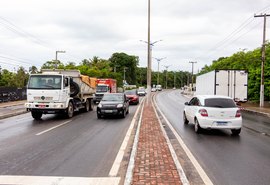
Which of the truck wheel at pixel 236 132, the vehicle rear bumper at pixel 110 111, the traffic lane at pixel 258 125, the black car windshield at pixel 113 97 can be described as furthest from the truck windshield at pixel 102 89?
the truck wheel at pixel 236 132

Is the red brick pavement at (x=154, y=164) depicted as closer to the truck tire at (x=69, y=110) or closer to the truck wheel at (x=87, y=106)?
the truck tire at (x=69, y=110)

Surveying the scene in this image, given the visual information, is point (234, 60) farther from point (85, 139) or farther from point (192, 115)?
point (85, 139)

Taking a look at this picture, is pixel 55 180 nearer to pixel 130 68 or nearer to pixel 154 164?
pixel 154 164

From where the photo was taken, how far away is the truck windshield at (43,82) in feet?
60.1

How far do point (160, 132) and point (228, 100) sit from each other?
3.15m

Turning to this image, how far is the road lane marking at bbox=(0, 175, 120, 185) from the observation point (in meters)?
5.89

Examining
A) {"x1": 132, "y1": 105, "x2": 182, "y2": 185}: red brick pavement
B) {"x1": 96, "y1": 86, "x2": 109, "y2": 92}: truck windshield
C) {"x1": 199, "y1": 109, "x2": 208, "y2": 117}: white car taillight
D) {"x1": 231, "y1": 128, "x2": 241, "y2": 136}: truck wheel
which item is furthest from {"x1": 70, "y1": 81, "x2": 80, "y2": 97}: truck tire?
{"x1": 96, "y1": 86, "x2": 109, "y2": 92}: truck windshield

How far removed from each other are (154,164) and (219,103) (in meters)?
6.57

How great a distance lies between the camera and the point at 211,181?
20.1 ft

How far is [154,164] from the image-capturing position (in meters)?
7.17

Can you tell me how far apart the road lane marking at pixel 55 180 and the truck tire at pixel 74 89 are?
1491 cm

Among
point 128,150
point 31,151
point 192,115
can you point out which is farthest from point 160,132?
point 31,151

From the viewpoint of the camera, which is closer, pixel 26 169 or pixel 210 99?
pixel 26 169

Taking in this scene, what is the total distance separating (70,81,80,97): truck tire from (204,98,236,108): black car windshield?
34.6ft
